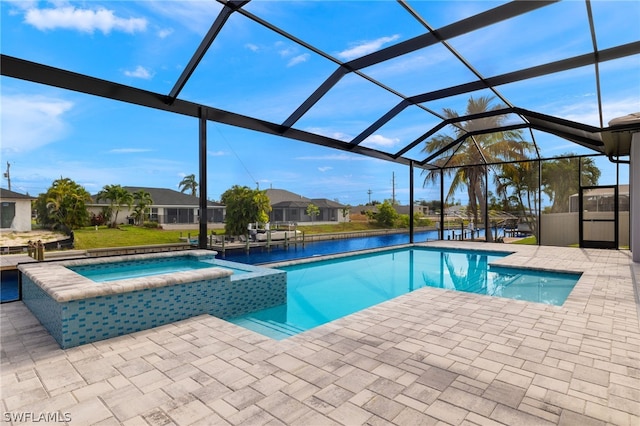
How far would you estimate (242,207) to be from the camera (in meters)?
22.0

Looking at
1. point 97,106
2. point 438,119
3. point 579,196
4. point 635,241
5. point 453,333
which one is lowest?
point 453,333

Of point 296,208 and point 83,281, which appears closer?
point 83,281

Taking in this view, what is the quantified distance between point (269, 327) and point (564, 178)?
11.6 metres

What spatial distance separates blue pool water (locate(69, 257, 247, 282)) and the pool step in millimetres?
917

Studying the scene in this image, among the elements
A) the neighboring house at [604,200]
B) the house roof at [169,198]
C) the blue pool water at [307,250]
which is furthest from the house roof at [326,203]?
the neighboring house at [604,200]

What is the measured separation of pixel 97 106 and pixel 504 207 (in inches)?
621

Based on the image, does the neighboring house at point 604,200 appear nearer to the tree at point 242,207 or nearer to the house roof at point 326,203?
the tree at point 242,207

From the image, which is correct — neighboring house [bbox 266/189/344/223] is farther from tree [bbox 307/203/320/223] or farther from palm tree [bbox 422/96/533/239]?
palm tree [bbox 422/96/533/239]

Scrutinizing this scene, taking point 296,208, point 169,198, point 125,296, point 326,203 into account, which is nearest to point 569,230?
point 125,296

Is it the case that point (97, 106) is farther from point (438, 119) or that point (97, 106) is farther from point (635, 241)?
point (635, 241)

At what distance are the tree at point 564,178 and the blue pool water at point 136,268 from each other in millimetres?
10589

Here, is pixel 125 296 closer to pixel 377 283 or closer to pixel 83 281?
pixel 83 281

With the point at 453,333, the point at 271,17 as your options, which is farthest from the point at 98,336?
the point at 271,17

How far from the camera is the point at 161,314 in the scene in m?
3.67
